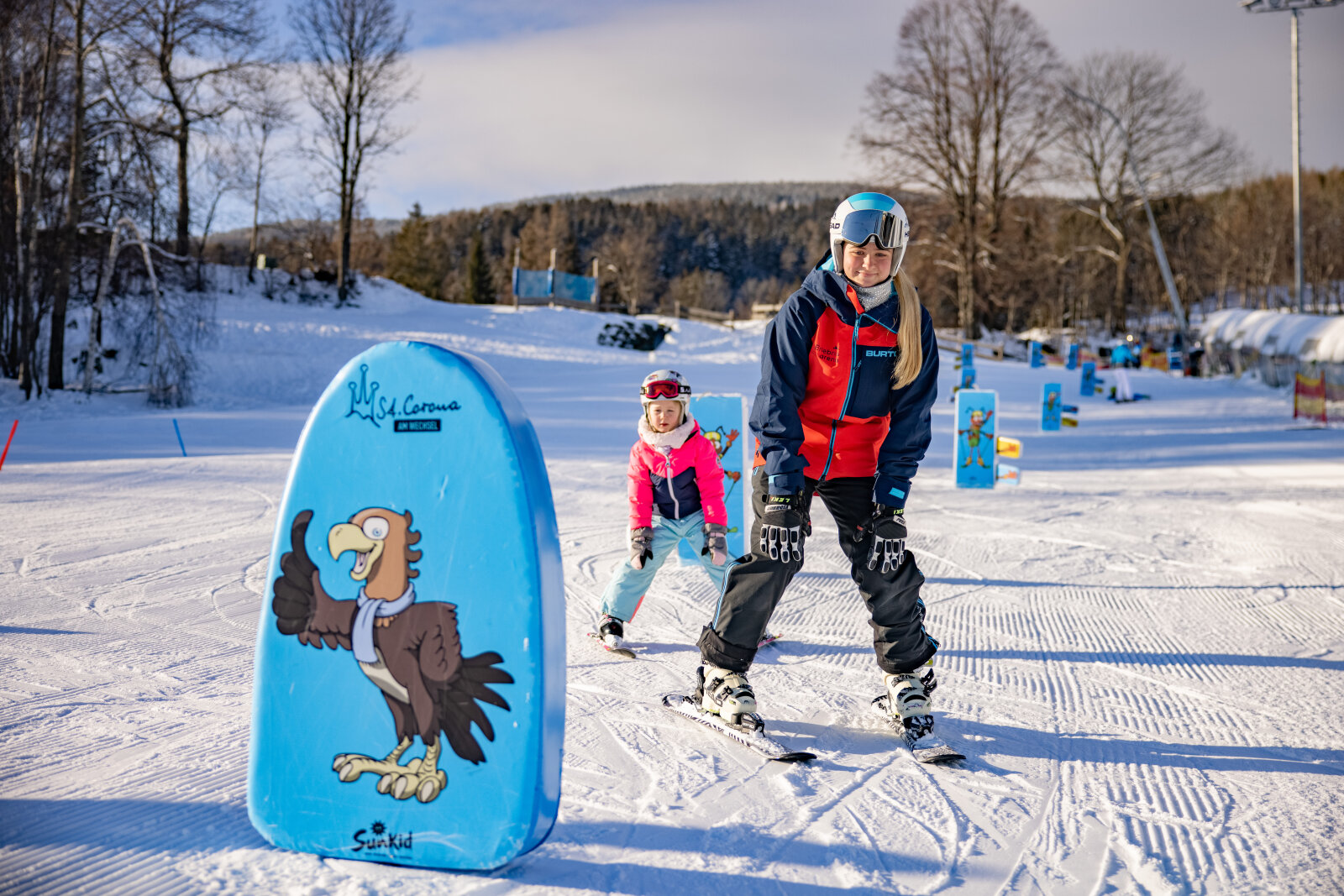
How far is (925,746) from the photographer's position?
3031mm

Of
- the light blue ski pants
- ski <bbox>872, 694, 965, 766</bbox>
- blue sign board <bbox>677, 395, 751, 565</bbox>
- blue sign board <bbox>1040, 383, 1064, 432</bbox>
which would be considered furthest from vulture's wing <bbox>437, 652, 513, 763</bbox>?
blue sign board <bbox>1040, 383, 1064, 432</bbox>

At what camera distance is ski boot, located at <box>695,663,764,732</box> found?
10.0 ft

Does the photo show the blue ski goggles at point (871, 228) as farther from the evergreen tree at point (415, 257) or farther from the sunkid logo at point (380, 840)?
the evergreen tree at point (415, 257)

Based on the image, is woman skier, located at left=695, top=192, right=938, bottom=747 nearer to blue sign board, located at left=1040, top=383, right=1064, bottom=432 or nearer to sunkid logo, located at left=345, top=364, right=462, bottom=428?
sunkid logo, located at left=345, top=364, right=462, bottom=428

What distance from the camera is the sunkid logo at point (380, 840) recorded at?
2113mm

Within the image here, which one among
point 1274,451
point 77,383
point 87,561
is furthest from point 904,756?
point 77,383

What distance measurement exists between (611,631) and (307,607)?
6.86 ft

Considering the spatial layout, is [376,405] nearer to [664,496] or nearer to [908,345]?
[908,345]

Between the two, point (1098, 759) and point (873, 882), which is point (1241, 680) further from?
point (873, 882)

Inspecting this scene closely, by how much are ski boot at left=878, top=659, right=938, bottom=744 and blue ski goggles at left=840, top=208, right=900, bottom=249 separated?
61.3 inches

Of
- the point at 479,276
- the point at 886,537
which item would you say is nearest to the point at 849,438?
the point at 886,537

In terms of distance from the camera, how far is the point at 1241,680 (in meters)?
3.80

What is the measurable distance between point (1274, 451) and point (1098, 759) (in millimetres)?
11201

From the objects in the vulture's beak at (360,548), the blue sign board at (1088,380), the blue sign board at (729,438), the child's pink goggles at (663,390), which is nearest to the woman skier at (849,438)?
the child's pink goggles at (663,390)
